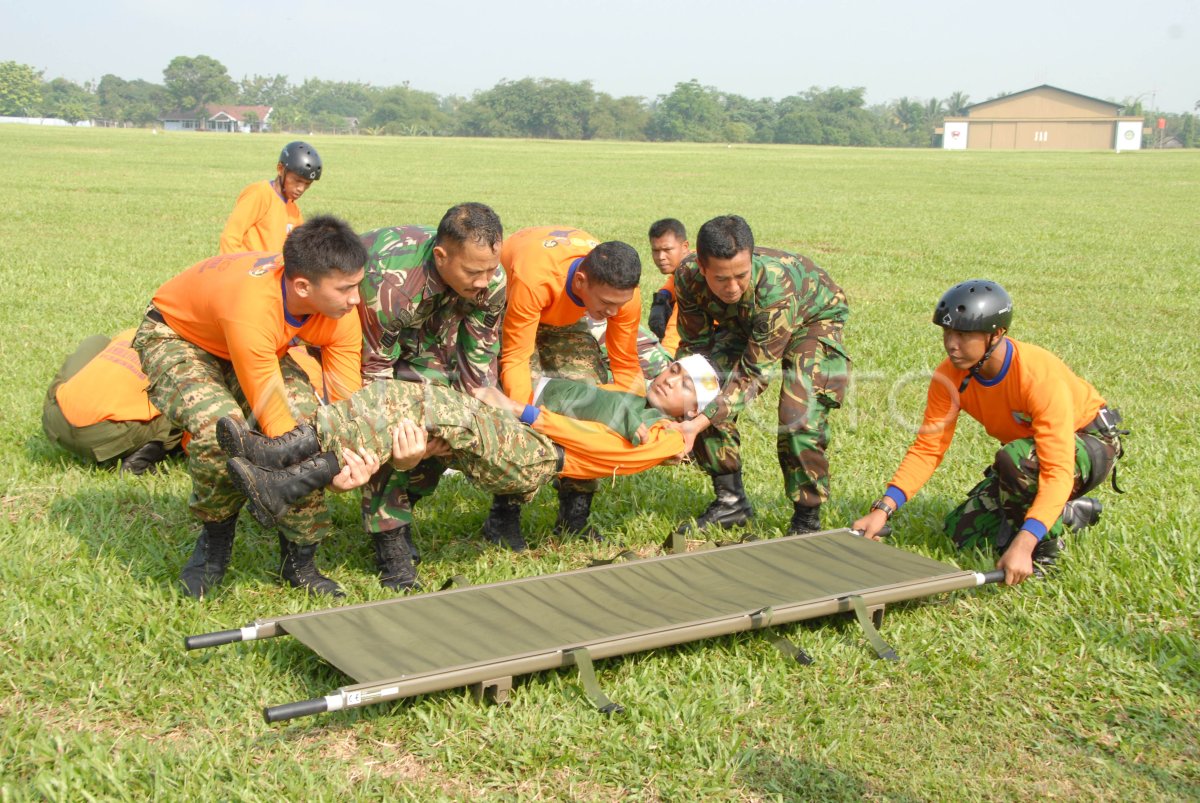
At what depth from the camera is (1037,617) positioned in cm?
519

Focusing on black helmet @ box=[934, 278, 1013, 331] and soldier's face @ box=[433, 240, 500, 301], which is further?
soldier's face @ box=[433, 240, 500, 301]

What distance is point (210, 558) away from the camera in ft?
17.5

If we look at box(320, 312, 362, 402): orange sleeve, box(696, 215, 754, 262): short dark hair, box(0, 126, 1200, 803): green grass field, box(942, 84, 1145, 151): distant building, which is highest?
box(942, 84, 1145, 151): distant building

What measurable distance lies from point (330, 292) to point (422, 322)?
3.97 ft

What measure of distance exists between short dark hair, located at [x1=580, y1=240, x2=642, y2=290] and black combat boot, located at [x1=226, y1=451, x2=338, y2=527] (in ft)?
5.90

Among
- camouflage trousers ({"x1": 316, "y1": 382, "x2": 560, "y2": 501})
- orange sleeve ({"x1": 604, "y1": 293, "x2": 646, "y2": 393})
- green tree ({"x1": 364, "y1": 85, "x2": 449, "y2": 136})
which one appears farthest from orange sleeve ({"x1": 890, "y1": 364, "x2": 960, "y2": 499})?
green tree ({"x1": 364, "y1": 85, "x2": 449, "y2": 136})

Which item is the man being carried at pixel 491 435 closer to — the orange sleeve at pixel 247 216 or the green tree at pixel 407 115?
the orange sleeve at pixel 247 216

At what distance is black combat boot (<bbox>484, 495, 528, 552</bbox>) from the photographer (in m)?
6.07

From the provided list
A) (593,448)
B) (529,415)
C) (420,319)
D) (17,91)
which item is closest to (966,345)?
(593,448)

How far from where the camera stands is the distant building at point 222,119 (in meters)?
136

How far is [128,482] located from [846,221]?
72.3ft

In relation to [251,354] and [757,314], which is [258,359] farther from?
[757,314]

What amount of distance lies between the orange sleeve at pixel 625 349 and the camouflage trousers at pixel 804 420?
521 mm

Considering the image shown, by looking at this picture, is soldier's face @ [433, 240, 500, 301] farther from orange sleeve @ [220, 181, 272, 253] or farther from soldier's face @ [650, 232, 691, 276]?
orange sleeve @ [220, 181, 272, 253]
